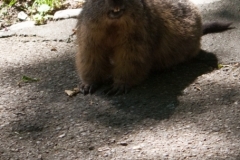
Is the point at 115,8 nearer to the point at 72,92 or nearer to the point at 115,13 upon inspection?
the point at 115,13

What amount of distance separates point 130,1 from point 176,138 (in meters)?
1.44

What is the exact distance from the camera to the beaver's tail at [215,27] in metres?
6.11

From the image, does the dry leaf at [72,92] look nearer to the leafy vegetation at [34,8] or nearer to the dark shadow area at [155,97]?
the dark shadow area at [155,97]

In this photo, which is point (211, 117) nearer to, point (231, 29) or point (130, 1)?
point (130, 1)

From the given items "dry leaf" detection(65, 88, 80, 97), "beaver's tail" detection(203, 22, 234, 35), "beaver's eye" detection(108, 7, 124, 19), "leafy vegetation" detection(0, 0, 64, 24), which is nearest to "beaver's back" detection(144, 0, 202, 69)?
"beaver's tail" detection(203, 22, 234, 35)

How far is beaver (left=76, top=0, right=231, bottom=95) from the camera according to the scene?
4668mm

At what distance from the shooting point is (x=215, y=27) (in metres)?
6.12

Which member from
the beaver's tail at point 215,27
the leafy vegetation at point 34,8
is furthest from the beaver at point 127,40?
the leafy vegetation at point 34,8

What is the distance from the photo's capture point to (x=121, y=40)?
4781mm

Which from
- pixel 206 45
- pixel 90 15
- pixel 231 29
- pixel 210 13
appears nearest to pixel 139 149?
pixel 90 15

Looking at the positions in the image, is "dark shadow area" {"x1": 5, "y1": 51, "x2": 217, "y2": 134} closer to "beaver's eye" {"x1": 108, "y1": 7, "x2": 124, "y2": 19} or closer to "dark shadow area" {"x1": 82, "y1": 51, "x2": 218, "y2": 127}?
"dark shadow area" {"x1": 82, "y1": 51, "x2": 218, "y2": 127}

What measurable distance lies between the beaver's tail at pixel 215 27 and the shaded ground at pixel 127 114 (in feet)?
1.27

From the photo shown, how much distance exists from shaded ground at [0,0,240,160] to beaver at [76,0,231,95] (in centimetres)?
16

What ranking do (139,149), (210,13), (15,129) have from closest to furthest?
1. (139,149)
2. (15,129)
3. (210,13)
